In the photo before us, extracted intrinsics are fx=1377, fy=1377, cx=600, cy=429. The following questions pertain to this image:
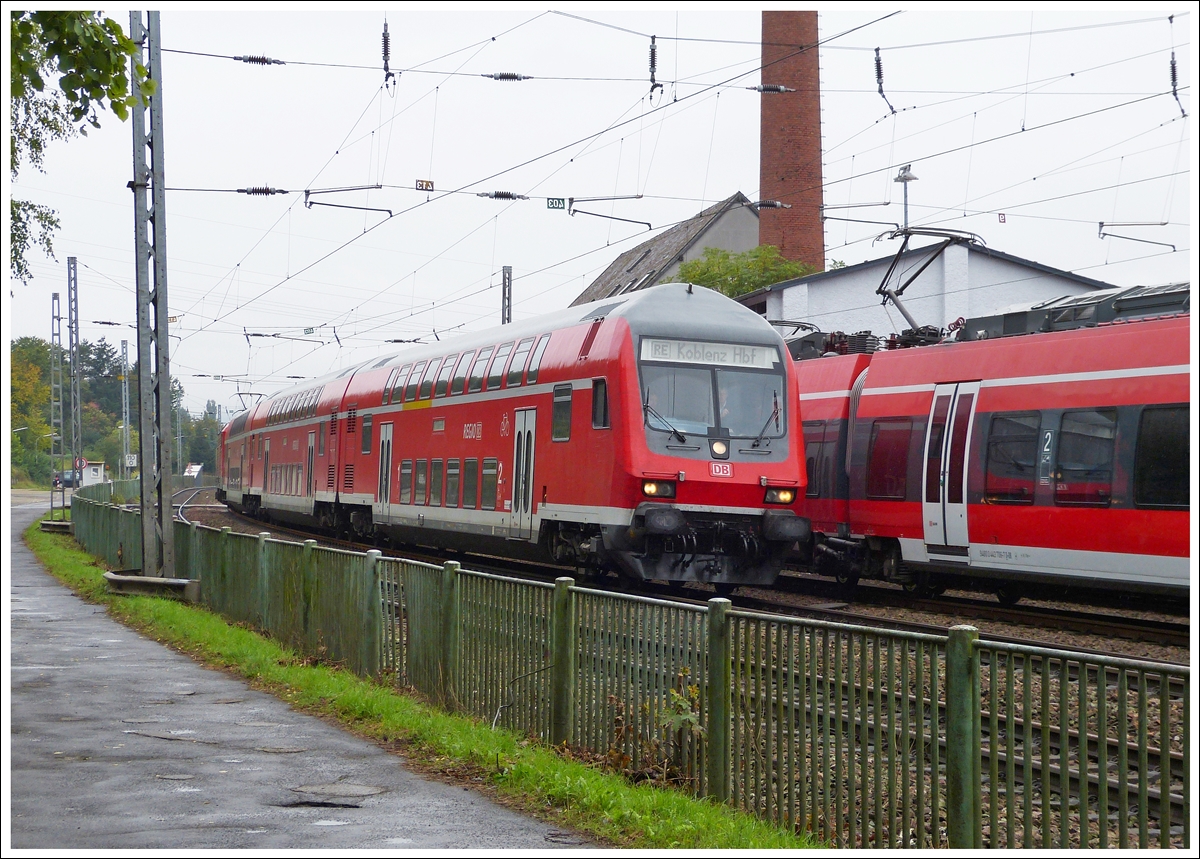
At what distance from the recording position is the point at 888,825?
614 cm

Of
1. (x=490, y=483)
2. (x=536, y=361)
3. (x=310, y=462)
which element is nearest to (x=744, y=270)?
(x=310, y=462)

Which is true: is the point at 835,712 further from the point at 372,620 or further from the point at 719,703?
the point at 372,620

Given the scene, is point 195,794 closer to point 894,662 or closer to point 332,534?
point 894,662

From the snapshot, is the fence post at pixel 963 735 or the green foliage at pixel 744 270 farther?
the green foliage at pixel 744 270

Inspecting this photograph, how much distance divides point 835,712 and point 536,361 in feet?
42.4

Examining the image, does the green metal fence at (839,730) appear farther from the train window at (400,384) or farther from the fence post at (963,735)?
the train window at (400,384)

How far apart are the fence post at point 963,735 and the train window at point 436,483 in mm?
17354

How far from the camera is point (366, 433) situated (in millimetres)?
27781

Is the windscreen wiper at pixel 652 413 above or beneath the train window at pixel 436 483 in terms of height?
above

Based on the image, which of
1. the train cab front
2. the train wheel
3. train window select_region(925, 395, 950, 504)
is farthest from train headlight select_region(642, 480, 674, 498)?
the train wheel

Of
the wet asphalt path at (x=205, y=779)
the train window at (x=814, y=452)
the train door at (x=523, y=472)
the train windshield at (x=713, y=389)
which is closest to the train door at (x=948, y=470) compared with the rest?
the train windshield at (x=713, y=389)

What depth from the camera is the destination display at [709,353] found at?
1670 cm

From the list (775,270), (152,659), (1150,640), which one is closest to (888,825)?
(1150,640)

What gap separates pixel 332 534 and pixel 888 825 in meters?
27.7
